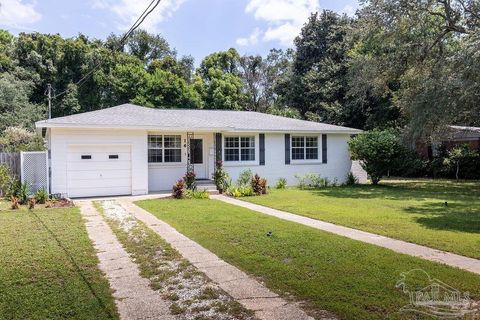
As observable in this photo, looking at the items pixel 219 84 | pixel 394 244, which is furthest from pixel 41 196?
pixel 219 84

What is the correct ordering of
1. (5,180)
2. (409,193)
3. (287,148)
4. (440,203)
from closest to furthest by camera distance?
1. (440,203)
2. (5,180)
3. (409,193)
4. (287,148)

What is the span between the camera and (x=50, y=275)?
18.6 feet

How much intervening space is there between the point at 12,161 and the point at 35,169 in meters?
1.02

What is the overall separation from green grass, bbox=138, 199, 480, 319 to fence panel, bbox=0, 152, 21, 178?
28.0ft

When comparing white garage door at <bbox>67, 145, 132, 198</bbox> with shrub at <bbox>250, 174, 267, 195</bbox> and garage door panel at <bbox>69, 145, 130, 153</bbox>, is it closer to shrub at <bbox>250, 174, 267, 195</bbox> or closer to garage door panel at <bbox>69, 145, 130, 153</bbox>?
garage door panel at <bbox>69, 145, 130, 153</bbox>

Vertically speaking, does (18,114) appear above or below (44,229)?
above

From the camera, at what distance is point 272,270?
5809 millimetres

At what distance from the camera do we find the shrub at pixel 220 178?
16828 mm

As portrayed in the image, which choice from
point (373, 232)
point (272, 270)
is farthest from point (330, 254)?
point (373, 232)

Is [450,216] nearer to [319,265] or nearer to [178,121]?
[319,265]

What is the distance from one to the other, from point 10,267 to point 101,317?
275 centimetres

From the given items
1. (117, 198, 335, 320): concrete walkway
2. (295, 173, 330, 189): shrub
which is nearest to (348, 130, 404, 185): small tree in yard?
(295, 173, 330, 189): shrub

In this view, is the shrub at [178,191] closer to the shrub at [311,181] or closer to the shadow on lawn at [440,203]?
the shadow on lawn at [440,203]

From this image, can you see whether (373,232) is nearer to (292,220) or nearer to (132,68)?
(292,220)
